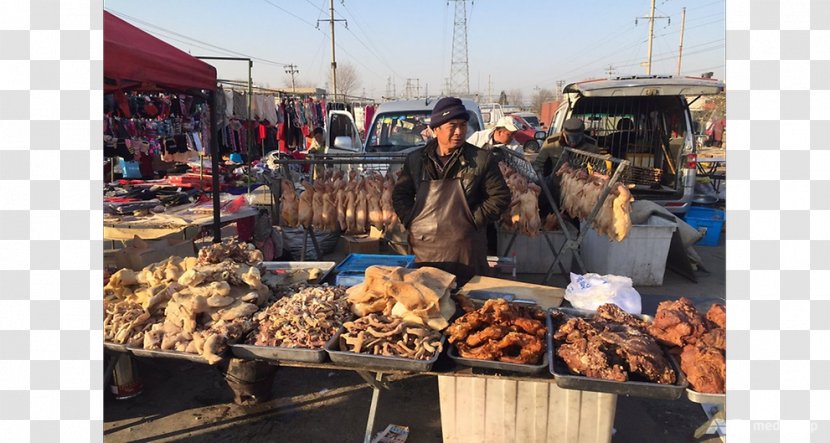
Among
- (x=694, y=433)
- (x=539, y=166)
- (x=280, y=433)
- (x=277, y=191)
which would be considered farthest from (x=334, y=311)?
(x=539, y=166)

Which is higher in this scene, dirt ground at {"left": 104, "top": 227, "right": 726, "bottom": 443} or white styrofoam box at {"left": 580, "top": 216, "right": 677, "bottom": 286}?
white styrofoam box at {"left": 580, "top": 216, "right": 677, "bottom": 286}

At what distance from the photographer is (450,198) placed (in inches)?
150

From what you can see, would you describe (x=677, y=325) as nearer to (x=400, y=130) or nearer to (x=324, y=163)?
(x=324, y=163)

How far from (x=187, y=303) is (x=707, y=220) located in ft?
26.9

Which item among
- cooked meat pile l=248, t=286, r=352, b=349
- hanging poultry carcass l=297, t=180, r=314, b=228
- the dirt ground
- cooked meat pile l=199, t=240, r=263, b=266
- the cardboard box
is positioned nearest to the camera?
cooked meat pile l=248, t=286, r=352, b=349

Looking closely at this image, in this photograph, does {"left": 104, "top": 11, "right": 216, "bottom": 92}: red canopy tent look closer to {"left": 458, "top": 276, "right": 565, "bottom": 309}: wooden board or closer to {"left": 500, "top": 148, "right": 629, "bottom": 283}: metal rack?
{"left": 458, "top": 276, "right": 565, "bottom": 309}: wooden board

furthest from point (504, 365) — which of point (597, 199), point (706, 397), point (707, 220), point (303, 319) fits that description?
point (707, 220)

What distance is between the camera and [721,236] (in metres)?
9.03

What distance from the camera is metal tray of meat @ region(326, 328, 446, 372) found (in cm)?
249

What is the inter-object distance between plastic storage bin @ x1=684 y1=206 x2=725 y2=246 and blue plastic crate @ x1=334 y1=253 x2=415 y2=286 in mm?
5858

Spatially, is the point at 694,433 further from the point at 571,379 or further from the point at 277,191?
the point at 277,191

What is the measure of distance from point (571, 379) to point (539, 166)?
204 inches

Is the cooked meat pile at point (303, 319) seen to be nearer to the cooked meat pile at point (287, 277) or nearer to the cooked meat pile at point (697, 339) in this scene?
the cooked meat pile at point (287, 277)

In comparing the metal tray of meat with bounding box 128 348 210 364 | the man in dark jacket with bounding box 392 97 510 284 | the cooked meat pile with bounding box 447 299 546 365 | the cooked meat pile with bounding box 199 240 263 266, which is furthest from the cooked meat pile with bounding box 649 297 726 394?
the cooked meat pile with bounding box 199 240 263 266
